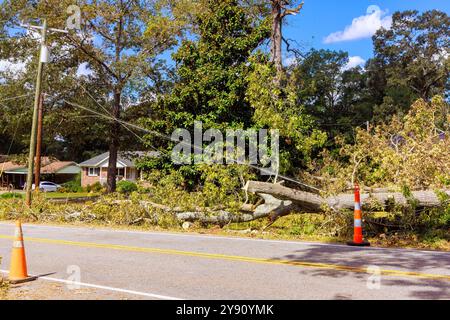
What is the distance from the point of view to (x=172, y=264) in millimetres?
7879

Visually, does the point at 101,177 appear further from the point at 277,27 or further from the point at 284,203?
the point at 284,203

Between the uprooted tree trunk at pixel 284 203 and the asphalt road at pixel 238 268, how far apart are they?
198cm

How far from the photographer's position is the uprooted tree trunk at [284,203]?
1092 cm

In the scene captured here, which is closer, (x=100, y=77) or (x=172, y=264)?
(x=172, y=264)

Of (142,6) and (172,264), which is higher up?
(142,6)

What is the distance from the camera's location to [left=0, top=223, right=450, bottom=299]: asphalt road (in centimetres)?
588

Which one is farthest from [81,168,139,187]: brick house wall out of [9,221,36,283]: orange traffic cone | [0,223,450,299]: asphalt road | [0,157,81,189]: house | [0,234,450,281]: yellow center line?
[9,221,36,283]: orange traffic cone

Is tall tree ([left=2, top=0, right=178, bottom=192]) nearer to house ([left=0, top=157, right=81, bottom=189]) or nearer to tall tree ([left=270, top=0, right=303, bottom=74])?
tall tree ([left=270, top=0, right=303, bottom=74])

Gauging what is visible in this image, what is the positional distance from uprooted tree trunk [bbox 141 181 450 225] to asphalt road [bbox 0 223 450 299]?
198 cm

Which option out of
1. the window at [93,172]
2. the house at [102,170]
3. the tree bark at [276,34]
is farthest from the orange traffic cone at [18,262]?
the window at [93,172]
